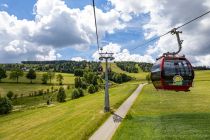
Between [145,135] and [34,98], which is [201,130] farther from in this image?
[34,98]

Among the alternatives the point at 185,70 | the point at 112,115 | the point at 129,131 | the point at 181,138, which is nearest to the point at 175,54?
the point at 185,70

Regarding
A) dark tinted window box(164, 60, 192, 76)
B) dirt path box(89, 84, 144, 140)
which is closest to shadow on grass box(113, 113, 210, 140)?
dirt path box(89, 84, 144, 140)

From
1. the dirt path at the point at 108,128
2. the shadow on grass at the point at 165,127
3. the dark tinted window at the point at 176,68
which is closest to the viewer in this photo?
the dark tinted window at the point at 176,68

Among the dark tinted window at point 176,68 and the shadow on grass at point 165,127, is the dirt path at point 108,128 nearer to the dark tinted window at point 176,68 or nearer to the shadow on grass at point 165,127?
the shadow on grass at point 165,127

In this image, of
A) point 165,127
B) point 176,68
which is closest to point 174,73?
point 176,68

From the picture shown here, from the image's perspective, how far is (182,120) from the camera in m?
46.5

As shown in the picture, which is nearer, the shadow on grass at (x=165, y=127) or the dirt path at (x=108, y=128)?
the shadow on grass at (x=165, y=127)

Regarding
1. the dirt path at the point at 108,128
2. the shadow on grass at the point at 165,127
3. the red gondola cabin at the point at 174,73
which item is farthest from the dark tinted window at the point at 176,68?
the dirt path at the point at 108,128

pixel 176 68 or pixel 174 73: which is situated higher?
pixel 176 68

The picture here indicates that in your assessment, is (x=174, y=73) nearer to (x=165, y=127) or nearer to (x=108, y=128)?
(x=165, y=127)

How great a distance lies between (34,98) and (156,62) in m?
141

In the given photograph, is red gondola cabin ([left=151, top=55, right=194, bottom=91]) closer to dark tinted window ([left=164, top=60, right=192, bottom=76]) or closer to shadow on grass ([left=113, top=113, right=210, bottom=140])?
dark tinted window ([left=164, top=60, right=192, bottom=76])

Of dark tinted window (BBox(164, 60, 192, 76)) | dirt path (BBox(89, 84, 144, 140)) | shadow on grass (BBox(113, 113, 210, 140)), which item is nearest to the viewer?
dark tinted window (BBox(164, 60, 192, 76))

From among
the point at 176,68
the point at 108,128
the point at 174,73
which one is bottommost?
the point at 108,128
